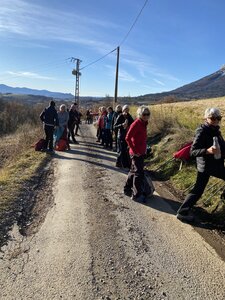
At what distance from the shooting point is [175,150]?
12297mm

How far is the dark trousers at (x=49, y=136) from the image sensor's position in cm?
1450

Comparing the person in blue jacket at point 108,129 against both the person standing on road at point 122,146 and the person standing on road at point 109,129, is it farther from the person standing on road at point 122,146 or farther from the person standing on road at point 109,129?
the person standing on road at point 122,146

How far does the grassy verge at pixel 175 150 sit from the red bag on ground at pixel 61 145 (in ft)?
12.4

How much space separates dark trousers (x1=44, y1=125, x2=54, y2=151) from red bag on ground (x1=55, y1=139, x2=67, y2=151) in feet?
1.20

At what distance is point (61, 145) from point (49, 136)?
848mm

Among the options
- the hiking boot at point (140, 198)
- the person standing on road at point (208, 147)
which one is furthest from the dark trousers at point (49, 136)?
the person standing on road at point (208, 147)

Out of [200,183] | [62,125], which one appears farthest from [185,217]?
[62,125]

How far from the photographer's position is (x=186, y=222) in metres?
6.70

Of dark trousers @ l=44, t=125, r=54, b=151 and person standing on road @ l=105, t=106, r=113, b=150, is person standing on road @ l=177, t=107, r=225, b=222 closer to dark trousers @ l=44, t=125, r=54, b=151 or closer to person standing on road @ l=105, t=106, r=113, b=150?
dark trousers @ l=44, t=125, r=54, b=151

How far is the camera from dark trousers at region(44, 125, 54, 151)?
14.5 metres

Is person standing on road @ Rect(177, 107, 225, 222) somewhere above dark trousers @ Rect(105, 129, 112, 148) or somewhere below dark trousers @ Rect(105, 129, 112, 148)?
above

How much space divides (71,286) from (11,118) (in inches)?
2410

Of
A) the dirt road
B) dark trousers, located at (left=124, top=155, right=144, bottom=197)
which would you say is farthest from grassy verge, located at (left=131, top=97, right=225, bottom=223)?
dark trousers, located at (left=124, top=155, right=144, bottom=197)

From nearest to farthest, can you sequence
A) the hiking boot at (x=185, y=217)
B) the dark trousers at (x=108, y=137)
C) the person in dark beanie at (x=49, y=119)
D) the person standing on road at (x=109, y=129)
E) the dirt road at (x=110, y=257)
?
the dirt road at (x=110, y=257) → the hiking boot at (x=185, y=217) → the person in dark beanie at (x=49, y=119) → the person standing on road at (x=109, y=129) → the dark trousers at (x=108, y=137)
